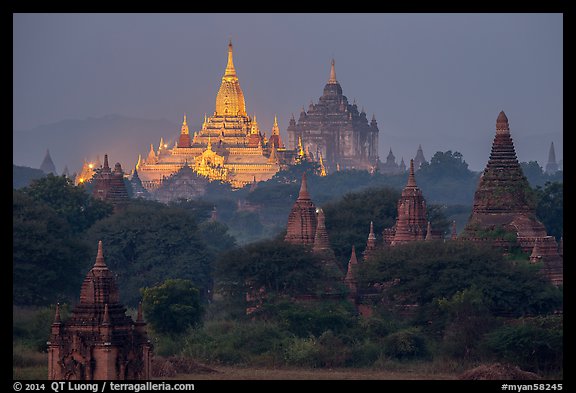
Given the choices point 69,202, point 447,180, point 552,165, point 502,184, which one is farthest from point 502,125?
point 552,165

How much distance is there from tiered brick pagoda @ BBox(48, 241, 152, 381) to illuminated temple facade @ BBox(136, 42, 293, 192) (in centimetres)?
9832

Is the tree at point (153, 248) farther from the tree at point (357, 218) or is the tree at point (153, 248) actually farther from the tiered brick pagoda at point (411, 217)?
the tiered brick pagoda at point (411, 217)

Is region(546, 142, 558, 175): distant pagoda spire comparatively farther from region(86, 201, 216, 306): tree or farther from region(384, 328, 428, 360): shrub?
region(384, 328, 428, 360): shrub

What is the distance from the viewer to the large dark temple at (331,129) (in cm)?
17275

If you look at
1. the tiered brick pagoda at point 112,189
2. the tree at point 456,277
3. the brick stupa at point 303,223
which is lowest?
the tree at point 456,277

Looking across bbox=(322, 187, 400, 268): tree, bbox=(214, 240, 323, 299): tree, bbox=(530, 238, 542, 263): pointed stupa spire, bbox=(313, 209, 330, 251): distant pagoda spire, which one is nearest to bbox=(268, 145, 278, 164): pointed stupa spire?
bbox=(322, 187, 400, 268): tree

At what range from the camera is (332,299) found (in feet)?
202

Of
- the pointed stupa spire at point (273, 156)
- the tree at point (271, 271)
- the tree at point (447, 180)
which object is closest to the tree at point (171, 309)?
the tree at point (271, 271)

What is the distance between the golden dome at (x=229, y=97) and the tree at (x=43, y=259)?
78.9m

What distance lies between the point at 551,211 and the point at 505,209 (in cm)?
1126

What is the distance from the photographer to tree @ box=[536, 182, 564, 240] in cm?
7369

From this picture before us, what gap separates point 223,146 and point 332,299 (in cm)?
8813
